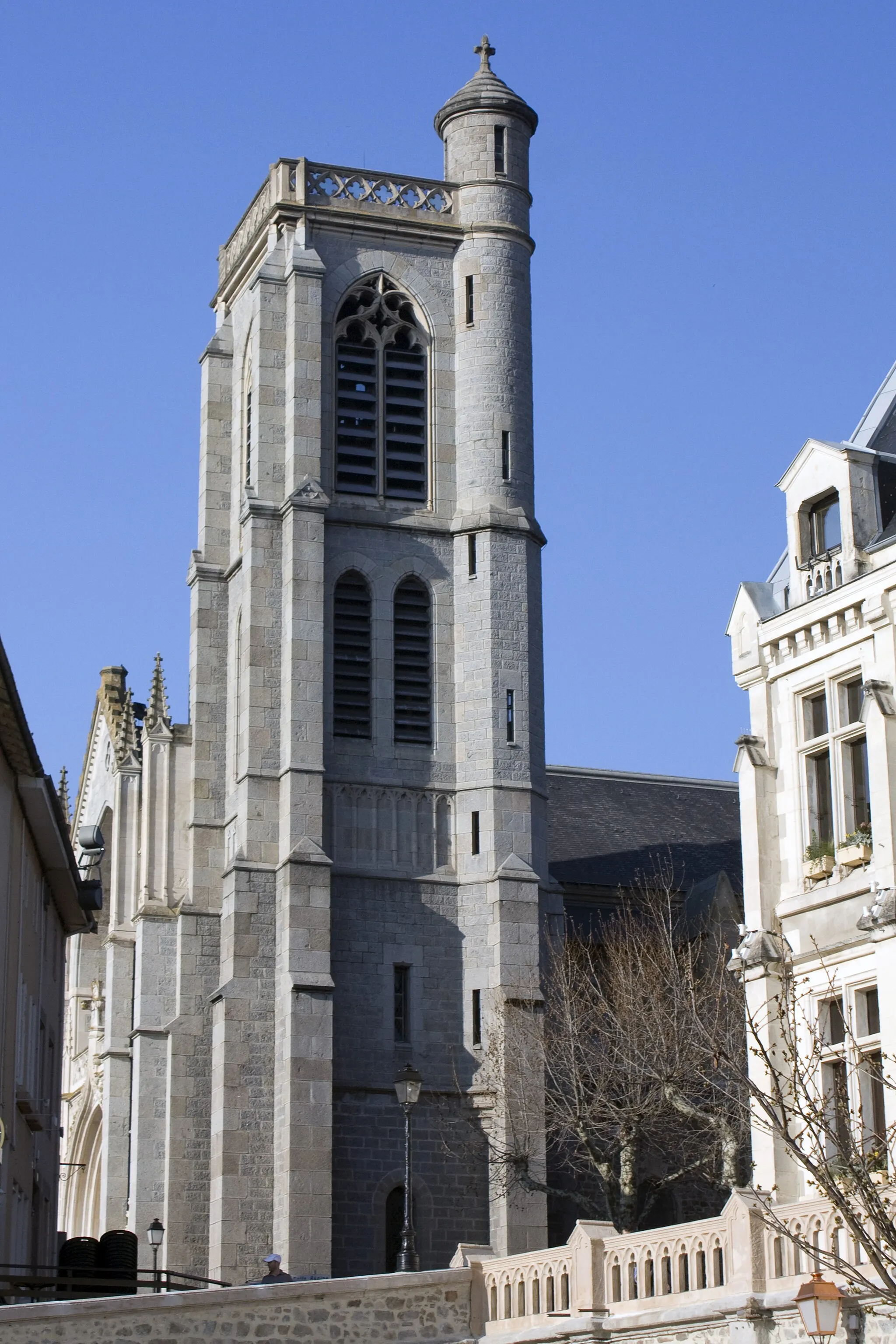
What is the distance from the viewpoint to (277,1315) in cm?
2500

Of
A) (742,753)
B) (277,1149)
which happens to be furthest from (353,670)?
(742,753)

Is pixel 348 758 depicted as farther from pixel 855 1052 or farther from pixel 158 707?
pixel 855 1052

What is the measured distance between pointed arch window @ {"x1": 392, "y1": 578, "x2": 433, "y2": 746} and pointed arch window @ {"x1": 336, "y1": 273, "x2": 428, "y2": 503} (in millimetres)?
2154

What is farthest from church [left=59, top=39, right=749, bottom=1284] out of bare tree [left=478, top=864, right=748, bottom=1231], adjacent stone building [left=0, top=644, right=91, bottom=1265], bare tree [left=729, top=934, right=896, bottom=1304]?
bare tree [left=729, top=934, right=896, bottom=1304]

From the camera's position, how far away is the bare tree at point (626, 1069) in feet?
134

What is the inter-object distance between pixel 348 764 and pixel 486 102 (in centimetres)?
1439

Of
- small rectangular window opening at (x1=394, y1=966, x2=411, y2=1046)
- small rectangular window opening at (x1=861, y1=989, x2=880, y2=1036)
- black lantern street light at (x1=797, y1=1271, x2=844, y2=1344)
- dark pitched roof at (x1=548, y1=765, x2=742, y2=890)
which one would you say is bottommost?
black lantern street light at (x1=797, y1=1271, x2=844, y2=1344)

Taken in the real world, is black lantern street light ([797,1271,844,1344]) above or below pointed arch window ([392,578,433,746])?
below

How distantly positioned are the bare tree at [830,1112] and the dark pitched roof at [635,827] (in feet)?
99.3

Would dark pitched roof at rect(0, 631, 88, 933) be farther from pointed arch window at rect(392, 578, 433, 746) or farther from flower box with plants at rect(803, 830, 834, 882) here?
flower box with plants at rect(803, 830, 834, 882)

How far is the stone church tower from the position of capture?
47469 mm

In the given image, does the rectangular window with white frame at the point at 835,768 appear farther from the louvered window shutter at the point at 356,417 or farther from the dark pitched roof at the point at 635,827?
the dark pitched roof at the point at 635,827

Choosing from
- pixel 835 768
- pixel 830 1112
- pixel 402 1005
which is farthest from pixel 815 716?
pixel 402 1005

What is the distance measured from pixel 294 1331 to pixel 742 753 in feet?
23.6
